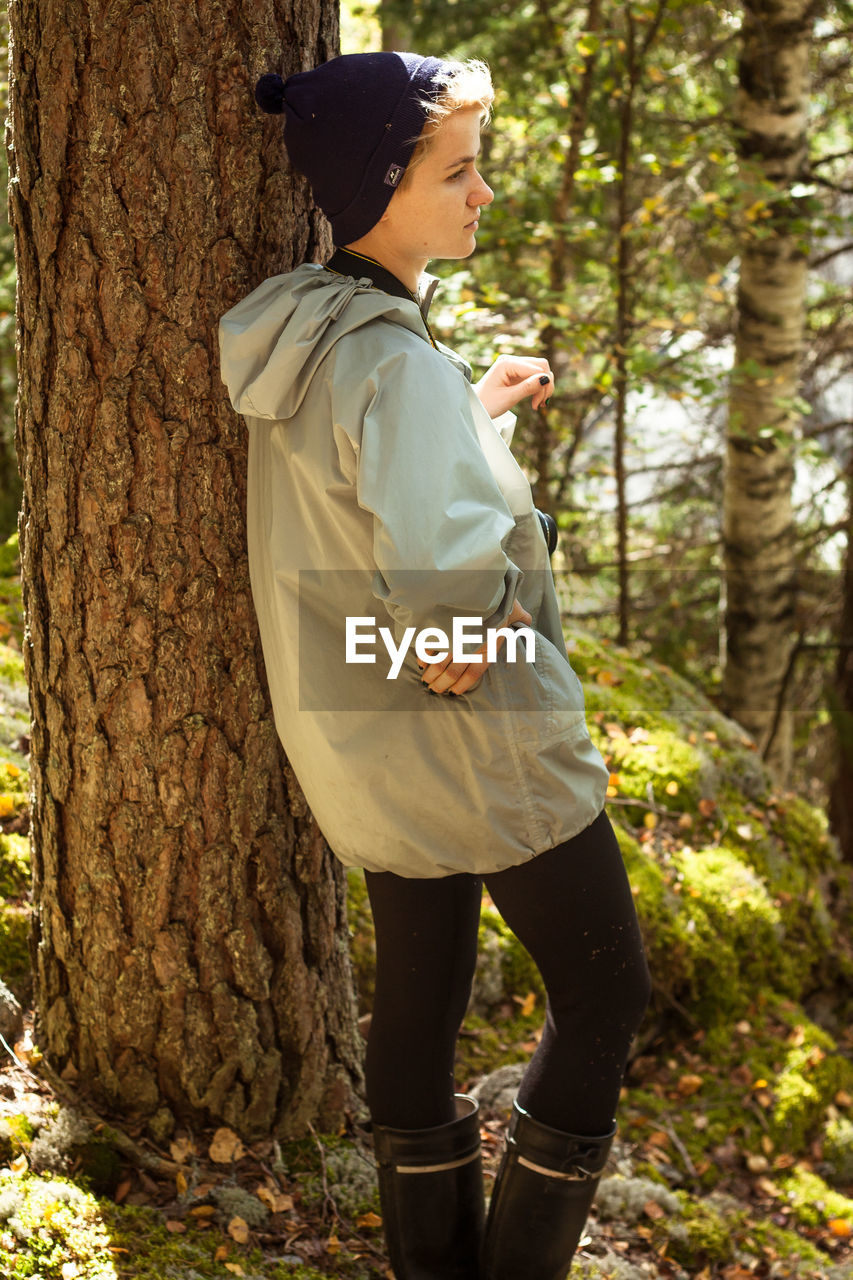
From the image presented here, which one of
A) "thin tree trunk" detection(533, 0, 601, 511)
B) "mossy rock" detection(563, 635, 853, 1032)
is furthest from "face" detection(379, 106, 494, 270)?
"thin tree trunk" detection(533, 0, 601, 511)

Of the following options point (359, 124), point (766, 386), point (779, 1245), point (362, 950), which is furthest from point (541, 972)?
point (766, 386)

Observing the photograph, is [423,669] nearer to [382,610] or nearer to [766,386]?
[382,610]

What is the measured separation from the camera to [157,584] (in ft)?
6.88

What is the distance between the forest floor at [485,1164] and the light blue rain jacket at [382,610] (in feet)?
2.92

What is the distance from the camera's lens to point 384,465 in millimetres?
1585

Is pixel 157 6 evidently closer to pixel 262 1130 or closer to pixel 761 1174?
pixel 262 1130

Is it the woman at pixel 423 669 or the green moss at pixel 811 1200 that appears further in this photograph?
the green moss at pixel 811 1200

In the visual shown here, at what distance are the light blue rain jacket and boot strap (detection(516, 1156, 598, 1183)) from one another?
62cm

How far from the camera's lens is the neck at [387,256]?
71.6 inches

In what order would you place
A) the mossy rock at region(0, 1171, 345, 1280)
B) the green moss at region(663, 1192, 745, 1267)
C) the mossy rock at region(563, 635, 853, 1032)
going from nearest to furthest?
1. the mossy rock at region(0, 1171, 345, 1280)
2. the green moss at region(663, 1192, 745, 1267)
3. the mossy rock at region(563, 635, 853, 1032)

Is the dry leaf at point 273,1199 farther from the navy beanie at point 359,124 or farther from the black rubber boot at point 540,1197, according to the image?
the navy beanie at point 359,124

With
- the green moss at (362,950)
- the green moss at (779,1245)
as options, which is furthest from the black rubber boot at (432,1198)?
the green moss at (779,1245)

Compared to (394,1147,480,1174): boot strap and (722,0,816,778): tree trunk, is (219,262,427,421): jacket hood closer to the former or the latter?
(394,1147,480,1174): boot strap

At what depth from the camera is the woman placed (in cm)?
163
